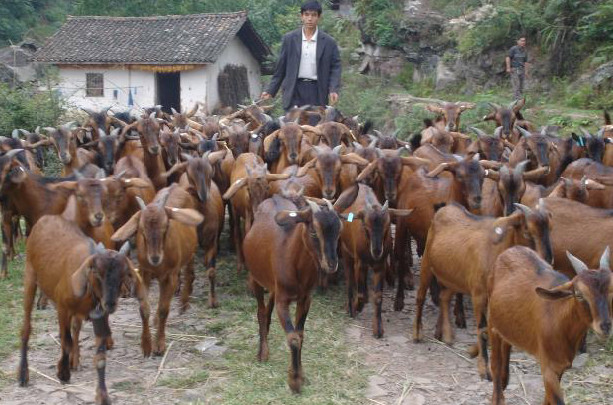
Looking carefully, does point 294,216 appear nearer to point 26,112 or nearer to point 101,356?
point 101,356

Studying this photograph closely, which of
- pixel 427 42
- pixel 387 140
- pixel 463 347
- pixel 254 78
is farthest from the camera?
pixel 254 78

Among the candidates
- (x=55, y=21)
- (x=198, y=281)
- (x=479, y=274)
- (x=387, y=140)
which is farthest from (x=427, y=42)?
(x=55, y=21)

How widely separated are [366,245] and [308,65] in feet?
15.2

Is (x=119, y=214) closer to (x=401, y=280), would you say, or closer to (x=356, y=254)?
(x=356, y=254)

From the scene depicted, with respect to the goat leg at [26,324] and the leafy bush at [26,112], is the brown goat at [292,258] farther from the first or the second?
the leafy bush at [26,112]

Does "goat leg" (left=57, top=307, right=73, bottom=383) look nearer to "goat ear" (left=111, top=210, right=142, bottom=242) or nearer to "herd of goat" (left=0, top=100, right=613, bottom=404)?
"herd of goat" (left=0, top=100, right=613, bottom=404)

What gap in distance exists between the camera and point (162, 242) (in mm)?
6641

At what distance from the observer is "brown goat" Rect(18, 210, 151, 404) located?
18.1 feet

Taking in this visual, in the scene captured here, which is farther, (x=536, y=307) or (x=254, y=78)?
(x=254, y=78)

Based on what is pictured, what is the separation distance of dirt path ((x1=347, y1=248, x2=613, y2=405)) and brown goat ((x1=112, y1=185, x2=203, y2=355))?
71.1 inches

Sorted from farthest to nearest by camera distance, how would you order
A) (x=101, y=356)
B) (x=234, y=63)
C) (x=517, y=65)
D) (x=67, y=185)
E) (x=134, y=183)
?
(x=234, y=63), (x=517, y=65), (x=134, y=183), (x=67, y=185), (x=101, y=356)

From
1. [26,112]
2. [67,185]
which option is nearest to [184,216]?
[67,185]

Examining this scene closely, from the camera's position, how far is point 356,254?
773 centimetres

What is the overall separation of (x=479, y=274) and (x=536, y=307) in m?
1.14
